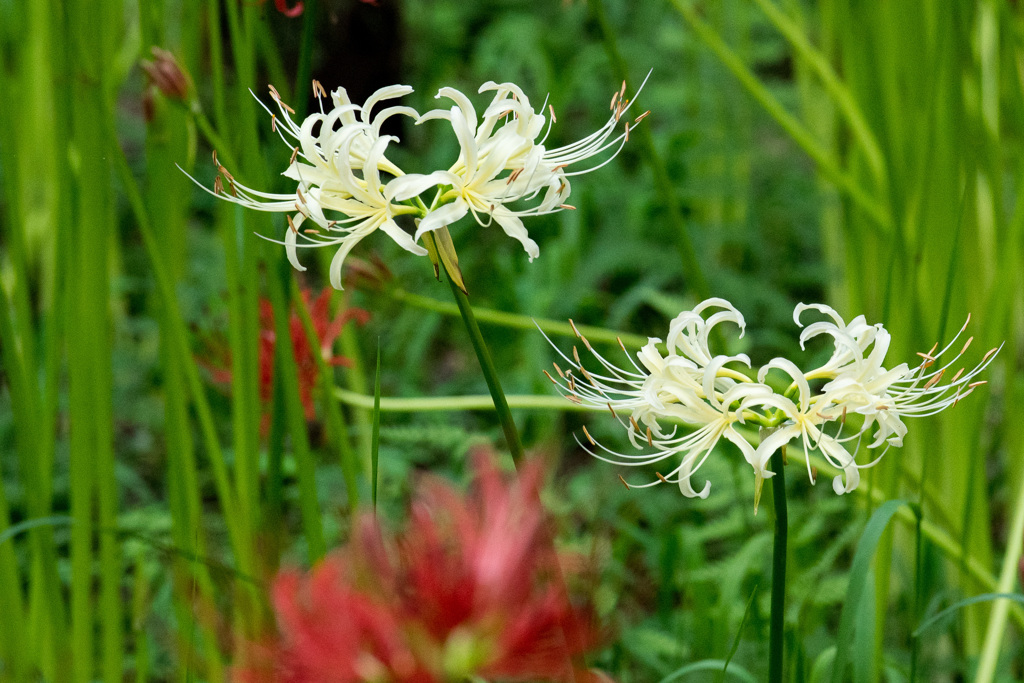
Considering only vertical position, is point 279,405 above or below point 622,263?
below

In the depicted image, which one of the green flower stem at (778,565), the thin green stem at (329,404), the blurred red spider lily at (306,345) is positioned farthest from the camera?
the blurred red spider lily at (306,345)

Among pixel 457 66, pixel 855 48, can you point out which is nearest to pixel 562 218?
pixel 855 48

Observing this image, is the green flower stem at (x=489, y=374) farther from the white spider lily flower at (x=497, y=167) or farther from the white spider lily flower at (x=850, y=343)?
the white spider lily flower at (x=850, y=343)

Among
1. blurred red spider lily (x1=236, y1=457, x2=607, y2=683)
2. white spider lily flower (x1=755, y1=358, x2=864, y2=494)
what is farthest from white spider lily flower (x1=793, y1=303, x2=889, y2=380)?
blurred red spider lily (x1=236, y1=457, x2=607, y2=683)

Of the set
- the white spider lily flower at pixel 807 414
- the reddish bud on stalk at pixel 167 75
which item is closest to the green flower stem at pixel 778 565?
the white spider lily flower at pixel 807 414

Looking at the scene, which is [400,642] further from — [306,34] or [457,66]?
[457,66]

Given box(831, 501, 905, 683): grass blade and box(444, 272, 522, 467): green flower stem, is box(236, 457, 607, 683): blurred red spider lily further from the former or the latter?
box(831, 501, 905, 683): grass blade
